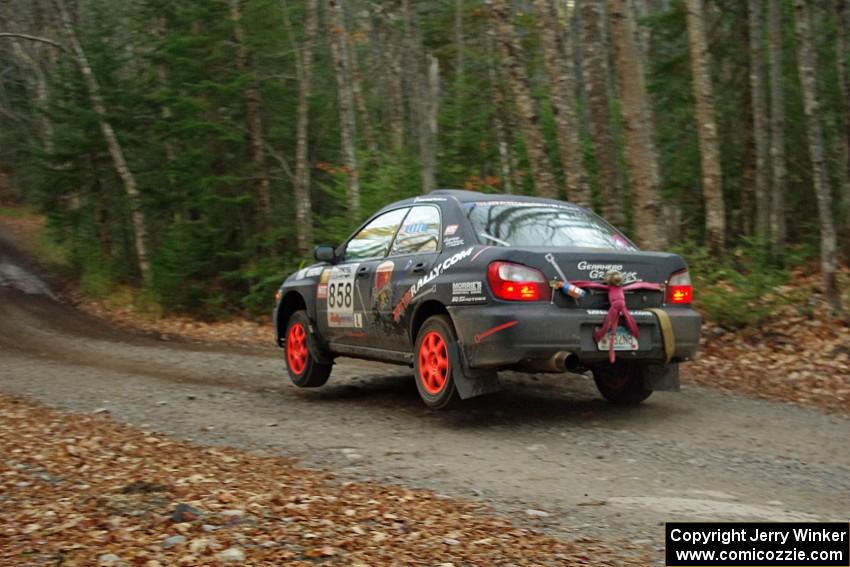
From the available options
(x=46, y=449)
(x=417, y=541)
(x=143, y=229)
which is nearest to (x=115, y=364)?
(x=46, y=449)

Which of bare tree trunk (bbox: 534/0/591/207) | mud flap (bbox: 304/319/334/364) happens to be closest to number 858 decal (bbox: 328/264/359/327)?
mud flap (bbox: 304/319/334/364)

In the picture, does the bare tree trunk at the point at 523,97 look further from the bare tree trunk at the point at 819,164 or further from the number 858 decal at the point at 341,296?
the number 858 decal at the point at 341,296

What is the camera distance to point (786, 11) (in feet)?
61.5

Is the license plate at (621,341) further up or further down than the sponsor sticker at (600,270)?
further down

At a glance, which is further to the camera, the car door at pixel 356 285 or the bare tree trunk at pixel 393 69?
the bare tree trunk at pixel 393 69

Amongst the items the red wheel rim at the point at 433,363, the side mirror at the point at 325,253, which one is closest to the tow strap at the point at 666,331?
the red wheel rim at the point at 433,363

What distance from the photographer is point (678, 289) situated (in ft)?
24.5

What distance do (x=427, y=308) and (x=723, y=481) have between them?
300 centimetres

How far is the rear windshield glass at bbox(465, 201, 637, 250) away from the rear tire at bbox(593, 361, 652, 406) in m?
1.12

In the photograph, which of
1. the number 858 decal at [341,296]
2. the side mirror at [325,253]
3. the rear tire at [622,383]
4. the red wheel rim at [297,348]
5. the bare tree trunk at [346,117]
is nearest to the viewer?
the rear tire at [622,383]

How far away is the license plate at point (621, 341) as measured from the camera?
6.94 meters

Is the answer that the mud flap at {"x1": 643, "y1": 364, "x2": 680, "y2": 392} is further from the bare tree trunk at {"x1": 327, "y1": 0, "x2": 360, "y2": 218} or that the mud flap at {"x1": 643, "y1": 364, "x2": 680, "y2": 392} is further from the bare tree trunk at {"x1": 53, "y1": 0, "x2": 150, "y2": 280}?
the bare tree trunk at {"x1": 53, "y1": 0, "x2": 150, "y2": 280}

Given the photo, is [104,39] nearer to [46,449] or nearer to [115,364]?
[115,364]

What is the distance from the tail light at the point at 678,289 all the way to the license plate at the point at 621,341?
0.58 meters
